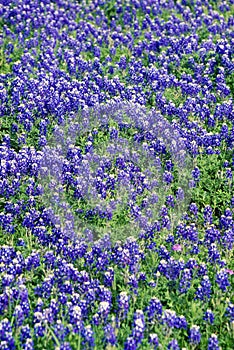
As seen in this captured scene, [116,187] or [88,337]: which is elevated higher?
[116,187]

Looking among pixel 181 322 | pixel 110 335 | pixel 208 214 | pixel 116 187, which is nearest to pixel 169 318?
pixel 181 322

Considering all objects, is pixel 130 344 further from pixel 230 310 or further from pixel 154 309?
pixel 230 310

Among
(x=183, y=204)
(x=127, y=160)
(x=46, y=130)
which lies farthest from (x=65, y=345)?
(x=46, y=130)

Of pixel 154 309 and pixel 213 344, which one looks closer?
pixel 213 344

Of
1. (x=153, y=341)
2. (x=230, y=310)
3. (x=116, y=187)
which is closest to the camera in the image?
(x=153, y=341)

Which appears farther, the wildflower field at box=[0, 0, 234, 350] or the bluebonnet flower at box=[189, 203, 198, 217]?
the bluebonnet flower at box=[189, 203, 198, 217]

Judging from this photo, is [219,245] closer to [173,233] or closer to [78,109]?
[173,233]

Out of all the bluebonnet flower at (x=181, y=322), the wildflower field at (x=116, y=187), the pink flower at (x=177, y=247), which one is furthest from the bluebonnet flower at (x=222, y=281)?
the pink flower at (x=177, y=247)

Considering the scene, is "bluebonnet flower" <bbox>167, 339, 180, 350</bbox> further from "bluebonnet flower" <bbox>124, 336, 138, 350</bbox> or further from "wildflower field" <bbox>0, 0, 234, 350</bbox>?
"bluebonnet flower" <bbox>124, 336, 138, 350</bbox>

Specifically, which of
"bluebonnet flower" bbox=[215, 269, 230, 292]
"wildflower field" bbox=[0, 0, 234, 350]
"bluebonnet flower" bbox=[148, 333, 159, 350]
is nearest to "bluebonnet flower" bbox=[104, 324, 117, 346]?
"wildflower field" bbox=[0, 0, 234, 350]
